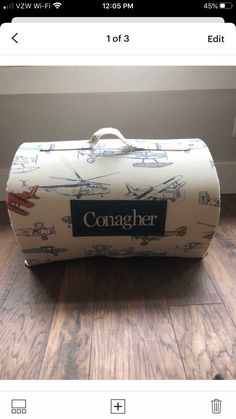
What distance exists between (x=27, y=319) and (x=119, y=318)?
17cm

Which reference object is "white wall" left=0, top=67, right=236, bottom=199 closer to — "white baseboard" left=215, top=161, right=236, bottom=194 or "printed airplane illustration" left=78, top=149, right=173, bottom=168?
"white baseboard" left=215, top=161, right=236, bottom=194

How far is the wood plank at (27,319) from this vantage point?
0.48 meters

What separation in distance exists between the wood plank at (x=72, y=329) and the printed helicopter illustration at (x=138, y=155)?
264 mm

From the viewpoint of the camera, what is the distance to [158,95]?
104cm

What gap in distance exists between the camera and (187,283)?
0.66m

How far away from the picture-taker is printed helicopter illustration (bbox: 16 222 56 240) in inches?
25.3

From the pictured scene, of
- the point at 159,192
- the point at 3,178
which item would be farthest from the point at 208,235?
the point at 3,178
